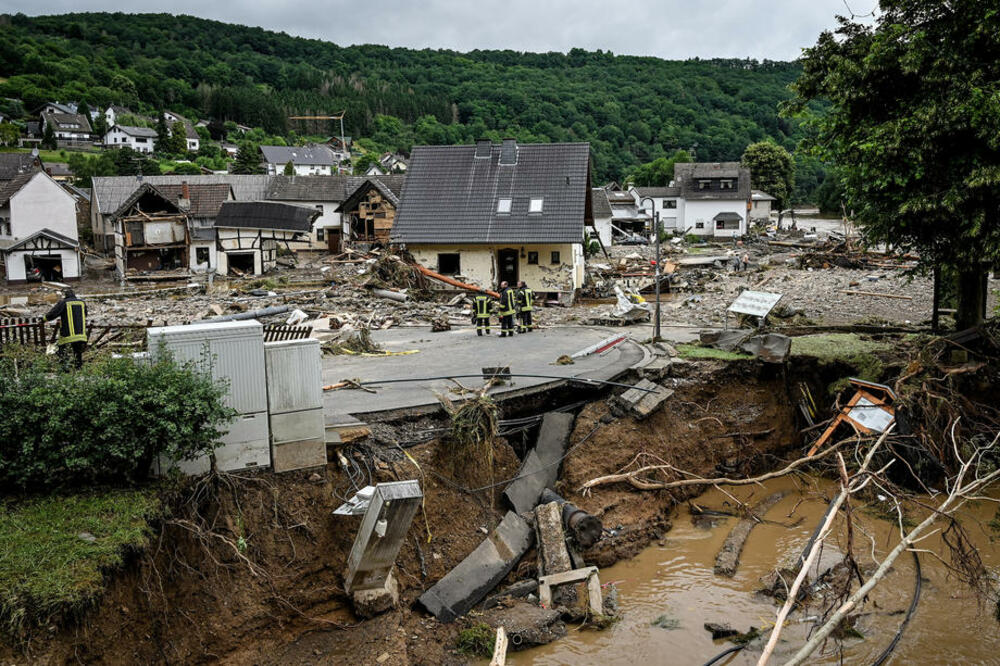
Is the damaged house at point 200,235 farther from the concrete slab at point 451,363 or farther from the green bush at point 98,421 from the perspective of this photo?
the green bush at point 98,421

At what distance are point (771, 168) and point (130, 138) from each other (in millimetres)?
81670

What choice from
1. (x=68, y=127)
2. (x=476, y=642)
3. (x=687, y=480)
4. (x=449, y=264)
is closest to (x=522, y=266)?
(x=449, y=264)

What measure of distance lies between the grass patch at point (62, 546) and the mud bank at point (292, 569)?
228 millimetres

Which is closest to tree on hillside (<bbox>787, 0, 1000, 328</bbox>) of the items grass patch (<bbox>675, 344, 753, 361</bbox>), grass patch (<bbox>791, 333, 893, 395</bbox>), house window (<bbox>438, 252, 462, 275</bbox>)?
grass patch (<bbox>791, 333, 893, 395</bbox>)

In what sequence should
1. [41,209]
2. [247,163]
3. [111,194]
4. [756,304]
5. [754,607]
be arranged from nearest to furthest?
[754,607], [756,304], [41,209], [111,194], [247,163]

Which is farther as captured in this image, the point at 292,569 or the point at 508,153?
the point at 508,153

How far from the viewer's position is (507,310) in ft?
65.9

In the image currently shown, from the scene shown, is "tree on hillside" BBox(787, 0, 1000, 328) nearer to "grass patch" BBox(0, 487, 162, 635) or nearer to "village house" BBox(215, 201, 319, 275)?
"grass patch" BBox(0, 487, 162, 635)

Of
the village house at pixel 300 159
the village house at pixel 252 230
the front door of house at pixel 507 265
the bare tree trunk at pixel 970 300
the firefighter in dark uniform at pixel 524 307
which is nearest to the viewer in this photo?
the bare tree trunk at pixel 970 300

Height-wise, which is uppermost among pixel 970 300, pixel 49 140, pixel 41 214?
pixel 49 140

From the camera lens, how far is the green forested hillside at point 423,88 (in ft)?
405

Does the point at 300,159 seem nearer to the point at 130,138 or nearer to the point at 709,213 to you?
the point at 130,138

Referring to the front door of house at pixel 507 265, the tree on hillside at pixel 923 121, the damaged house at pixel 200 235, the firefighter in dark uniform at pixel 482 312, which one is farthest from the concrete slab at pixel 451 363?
the damaged house at pixel 200 235

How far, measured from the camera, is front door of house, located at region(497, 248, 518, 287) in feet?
103
